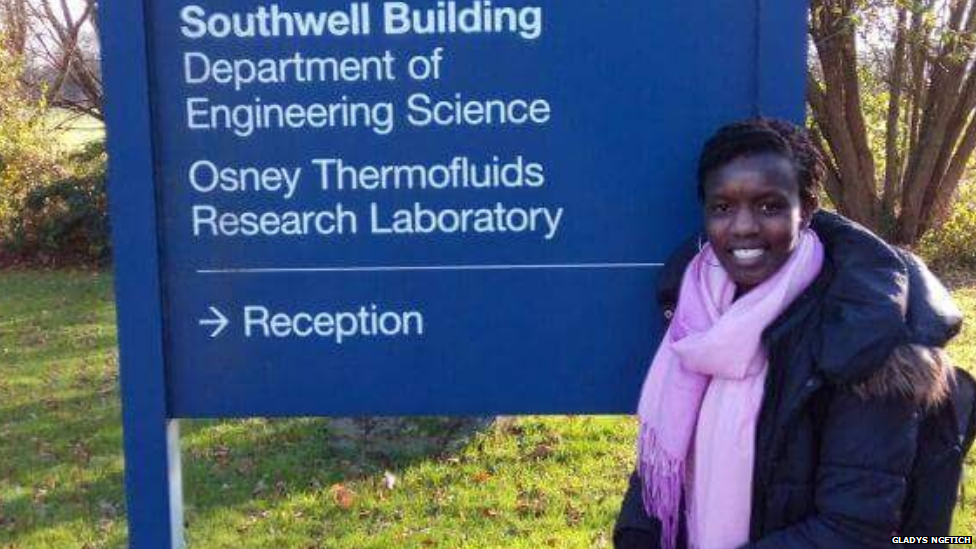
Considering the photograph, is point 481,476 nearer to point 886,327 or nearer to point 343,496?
point 343,496

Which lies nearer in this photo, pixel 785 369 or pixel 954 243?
pixel 785 369

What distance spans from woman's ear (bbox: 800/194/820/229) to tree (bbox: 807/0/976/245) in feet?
30.5

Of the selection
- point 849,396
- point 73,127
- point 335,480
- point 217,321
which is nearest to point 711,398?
point 849,396

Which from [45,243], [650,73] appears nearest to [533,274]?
[650,73]

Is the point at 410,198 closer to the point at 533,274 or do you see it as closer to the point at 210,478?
the point at 533,274

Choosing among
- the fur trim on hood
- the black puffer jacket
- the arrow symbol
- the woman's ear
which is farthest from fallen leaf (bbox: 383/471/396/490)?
the fur trim on hood

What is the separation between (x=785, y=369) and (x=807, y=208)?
37 centimetres

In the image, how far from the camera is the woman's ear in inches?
93.9

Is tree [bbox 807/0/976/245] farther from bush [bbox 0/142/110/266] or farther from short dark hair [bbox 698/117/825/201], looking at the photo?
short dark hair [bbox 698/117/825/201]

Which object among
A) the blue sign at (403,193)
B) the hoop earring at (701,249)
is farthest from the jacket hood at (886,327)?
the blue sign at (403,193)

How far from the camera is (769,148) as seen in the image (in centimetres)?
236

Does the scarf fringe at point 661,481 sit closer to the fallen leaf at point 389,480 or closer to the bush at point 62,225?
the fallen leaf at point 389,480

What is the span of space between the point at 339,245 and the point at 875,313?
4.23ft

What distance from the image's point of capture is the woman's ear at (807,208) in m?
2.38
